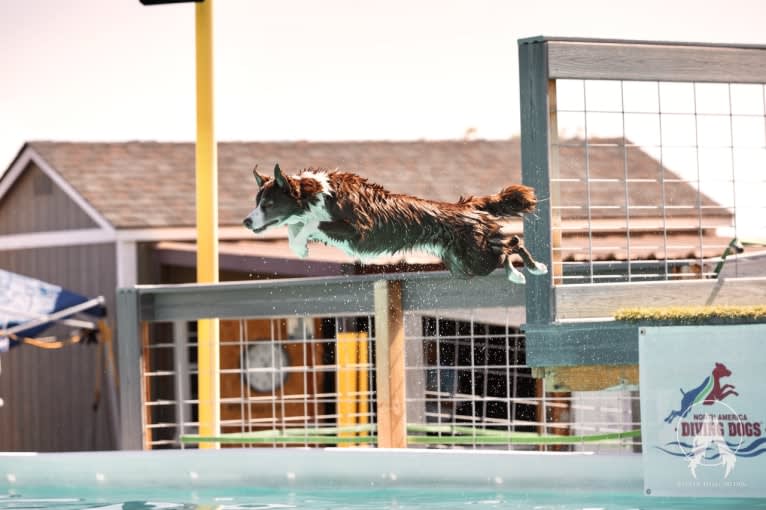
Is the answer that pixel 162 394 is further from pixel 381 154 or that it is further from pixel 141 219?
pixel 381 154

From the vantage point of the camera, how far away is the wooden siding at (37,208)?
14430 millimetres

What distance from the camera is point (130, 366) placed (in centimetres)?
747

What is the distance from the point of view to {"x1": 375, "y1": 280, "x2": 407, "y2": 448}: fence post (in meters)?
6.65

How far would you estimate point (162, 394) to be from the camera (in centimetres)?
1395

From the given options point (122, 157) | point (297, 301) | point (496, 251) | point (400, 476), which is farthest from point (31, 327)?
point (496, 251)

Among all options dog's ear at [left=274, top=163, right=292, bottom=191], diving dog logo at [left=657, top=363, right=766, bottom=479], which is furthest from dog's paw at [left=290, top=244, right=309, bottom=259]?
diving dog logo at [left=657, top=363, right=766, bottom=479]

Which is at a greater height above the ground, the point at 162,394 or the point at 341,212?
the point at 341,212

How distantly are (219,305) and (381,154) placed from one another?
9312mm

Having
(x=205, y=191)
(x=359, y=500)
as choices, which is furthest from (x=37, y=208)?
(x=359, y=500)

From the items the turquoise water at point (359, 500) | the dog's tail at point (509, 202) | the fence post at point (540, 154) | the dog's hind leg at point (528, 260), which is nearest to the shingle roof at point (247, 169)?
the turquoise water at point (359, 500)

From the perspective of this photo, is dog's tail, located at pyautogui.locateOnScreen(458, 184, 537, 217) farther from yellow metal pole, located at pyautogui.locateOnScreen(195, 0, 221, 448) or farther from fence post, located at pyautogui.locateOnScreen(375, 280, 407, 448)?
yellow metal pole, located at pyautogui.locateOnScreen(195, 0, 221, 448)

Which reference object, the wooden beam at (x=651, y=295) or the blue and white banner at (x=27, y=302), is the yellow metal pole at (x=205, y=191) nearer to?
the wooden beam at (x=651, y=295)

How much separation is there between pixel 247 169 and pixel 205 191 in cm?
748

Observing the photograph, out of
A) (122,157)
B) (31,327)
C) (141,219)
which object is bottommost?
(31,327)
